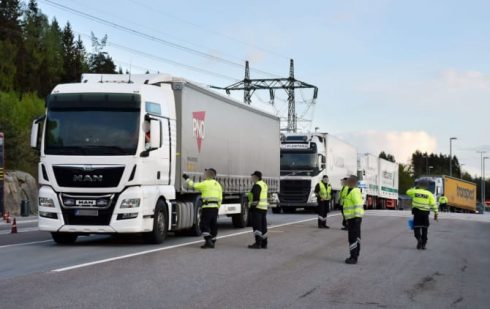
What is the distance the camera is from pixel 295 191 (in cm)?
3809

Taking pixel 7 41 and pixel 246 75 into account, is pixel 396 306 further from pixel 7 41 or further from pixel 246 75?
pixel 7 41

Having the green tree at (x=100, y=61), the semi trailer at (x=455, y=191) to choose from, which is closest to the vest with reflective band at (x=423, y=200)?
the semi trailer at (x=455, y=191)

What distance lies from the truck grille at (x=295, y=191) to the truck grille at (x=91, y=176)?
23013 mm

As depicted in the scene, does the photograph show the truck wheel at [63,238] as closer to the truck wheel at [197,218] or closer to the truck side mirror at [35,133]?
the truck side mirror at [35,133]

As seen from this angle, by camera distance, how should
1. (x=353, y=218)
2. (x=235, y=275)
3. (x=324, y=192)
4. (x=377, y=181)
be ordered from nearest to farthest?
1. (x=235, y=275)
2. (x=353, y=218)
3. (x=324, y=192)
4. (x=377, y=181)

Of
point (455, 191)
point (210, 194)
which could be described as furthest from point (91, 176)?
point (455, 191)

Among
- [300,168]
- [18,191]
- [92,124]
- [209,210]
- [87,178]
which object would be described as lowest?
[209,210]

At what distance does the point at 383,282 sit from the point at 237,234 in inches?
385

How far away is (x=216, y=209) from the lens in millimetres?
16344

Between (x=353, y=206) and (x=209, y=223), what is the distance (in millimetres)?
3416

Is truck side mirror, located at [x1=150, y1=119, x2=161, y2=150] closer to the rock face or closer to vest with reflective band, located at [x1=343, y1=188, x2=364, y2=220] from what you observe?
vest with reflective band, located at [x1=343, y1=188, x2=364, y2=220]

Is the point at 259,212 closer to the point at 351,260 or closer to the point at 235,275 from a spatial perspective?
the point at 351,260

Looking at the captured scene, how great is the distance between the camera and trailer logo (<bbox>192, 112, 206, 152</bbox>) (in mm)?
18797

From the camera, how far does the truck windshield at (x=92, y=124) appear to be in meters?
15.7
